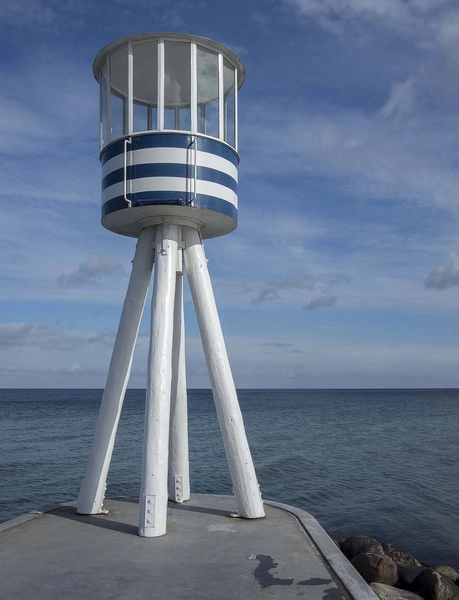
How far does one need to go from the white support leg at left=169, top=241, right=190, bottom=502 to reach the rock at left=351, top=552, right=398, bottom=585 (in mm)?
3778

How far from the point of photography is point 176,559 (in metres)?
9.16

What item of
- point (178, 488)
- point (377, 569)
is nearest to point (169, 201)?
point (178, 488)

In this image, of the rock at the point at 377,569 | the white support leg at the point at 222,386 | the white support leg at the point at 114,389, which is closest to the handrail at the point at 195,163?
the white support leg at the point at 222,386

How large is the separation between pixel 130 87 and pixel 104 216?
8.06ft

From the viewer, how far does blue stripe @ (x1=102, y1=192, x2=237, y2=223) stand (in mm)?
11336

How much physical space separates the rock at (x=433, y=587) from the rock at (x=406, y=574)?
0.43 feet

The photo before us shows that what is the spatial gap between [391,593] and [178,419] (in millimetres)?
5119

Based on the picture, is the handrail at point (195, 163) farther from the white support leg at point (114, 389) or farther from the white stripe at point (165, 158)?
the white support leg at point (114, 389)

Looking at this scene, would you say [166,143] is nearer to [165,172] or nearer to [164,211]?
[165,172]

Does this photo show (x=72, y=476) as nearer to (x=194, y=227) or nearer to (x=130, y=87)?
(x=194, y=227)

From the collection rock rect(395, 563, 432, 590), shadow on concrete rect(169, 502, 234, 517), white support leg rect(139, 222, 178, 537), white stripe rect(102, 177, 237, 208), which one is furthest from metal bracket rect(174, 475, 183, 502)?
white stripe rect(102, 177, 237, 208)

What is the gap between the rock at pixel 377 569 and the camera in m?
11.0

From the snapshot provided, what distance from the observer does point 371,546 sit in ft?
42.0

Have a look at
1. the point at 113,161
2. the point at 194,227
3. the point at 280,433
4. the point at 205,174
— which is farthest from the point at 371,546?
the point at 280,433
